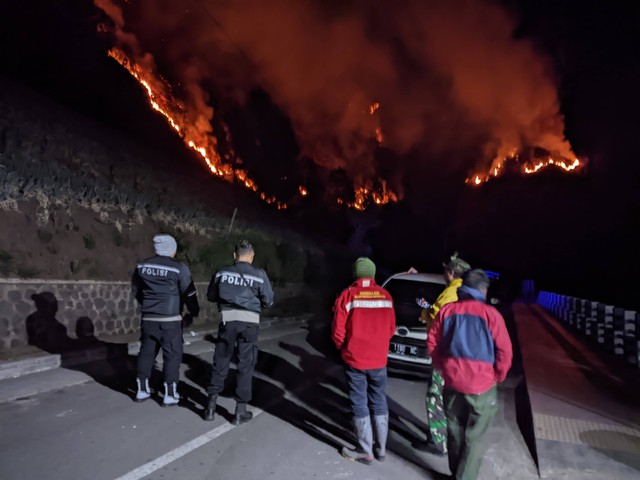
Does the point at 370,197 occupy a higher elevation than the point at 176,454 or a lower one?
higher

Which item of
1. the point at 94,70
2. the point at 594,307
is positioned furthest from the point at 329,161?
the point at 594,307

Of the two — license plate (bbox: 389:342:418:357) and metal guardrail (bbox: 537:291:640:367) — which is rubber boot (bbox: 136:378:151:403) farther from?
metal guardrail (bbox: 537:291:640:367)

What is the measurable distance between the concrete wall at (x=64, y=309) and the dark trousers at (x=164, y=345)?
367cm

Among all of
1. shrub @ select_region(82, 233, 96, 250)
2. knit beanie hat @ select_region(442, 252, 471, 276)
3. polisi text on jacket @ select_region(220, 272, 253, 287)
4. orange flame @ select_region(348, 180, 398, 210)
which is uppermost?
orange flame @ select_region(348, 180, 398, 210)

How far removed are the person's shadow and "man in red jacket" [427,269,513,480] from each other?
4.67 meters

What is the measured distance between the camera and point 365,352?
3.94 meters

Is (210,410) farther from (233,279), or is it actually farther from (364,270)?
(364,270)

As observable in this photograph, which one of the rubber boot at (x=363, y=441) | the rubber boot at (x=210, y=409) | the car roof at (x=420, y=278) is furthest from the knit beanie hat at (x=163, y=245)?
the car roof at (x=420, y=278)

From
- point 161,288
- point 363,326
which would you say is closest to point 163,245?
point 161,288

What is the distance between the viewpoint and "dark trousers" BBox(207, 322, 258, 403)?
4695 mm

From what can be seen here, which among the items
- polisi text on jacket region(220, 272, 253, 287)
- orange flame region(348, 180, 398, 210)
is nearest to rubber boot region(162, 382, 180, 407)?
polisi text on jacket region(220, 272, 253, 287)

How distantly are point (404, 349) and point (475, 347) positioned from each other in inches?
156

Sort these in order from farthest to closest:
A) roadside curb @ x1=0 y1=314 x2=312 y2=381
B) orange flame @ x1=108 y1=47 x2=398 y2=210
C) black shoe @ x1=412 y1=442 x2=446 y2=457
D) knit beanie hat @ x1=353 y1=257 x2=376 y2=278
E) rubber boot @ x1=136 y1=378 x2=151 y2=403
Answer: orange flame @ x1=108 y1=47 x2=398 y2=210 < roadside curb @ x1=0 y1=314 x2=312 y2=381 < rubber boot @ x1=136 y1=378 x2=151 y2=403 < black shoe @ x1=412 y1=442 x2=446 y2=457 < knit beanie hat @ x1=353 y1=257 x2=376 y2=278

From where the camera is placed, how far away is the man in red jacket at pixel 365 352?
396cm
